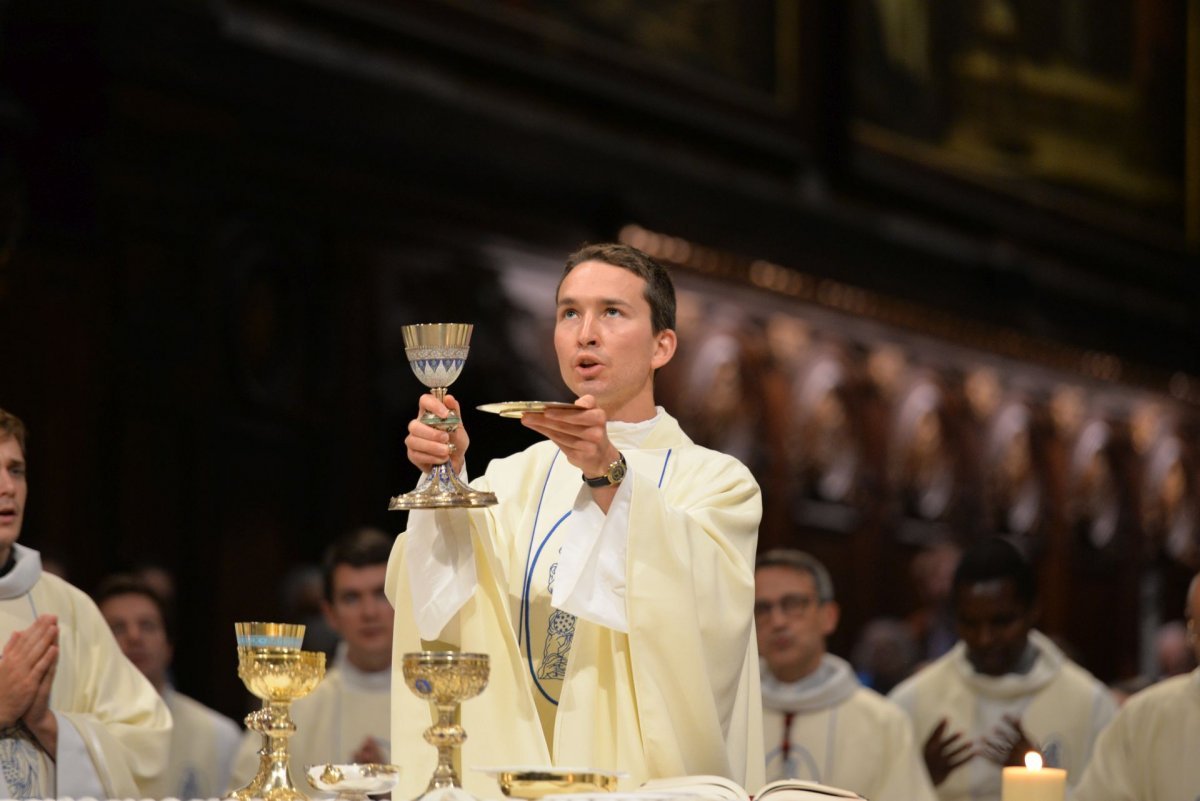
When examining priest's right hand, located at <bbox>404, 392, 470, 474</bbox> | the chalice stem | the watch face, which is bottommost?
the chalice stem

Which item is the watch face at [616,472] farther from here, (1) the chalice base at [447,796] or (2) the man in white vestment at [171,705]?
(2) the man in white vestment at [171,705]

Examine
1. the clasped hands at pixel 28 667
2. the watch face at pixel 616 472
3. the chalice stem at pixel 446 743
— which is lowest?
the chalice stem at pixel 446 743

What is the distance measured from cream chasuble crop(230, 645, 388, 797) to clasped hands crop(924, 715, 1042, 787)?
2171mm

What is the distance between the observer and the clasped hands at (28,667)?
16.4 ft

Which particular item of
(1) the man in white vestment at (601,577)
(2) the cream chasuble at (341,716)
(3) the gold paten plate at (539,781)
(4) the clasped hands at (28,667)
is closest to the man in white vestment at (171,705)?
(2) the cream chasuble at (341,716)

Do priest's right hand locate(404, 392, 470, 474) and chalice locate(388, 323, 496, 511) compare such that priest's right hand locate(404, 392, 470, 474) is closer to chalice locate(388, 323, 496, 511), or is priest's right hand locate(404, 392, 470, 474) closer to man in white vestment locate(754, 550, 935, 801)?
chalice locate(388, 323, 496, 511)

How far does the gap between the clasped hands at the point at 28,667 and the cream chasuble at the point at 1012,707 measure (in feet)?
13.5

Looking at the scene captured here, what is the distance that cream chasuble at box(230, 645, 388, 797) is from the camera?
312 inches

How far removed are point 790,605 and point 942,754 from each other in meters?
0.96

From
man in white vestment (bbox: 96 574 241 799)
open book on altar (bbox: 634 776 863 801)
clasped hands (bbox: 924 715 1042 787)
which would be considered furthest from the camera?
clasped hands (bbox: 924 715 1042 787)

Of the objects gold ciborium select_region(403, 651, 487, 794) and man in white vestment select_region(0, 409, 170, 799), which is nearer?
gold ciborium select_region(403, 651, 487, 794)

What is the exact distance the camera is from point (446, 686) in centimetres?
378

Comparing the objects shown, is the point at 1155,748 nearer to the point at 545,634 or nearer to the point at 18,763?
the point at 545,634

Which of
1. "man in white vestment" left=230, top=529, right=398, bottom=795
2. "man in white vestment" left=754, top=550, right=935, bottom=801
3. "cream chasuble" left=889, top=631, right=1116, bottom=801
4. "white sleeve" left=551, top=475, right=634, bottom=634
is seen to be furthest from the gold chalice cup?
"cream chasuble" left=889, top=631, right=1116, bottom=801
